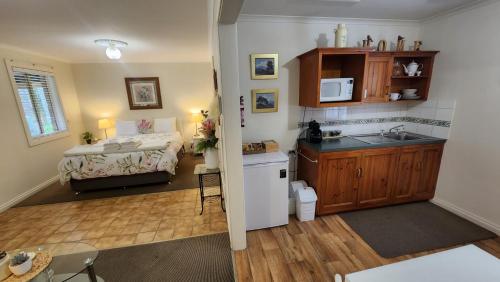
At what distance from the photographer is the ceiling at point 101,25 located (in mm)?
1960

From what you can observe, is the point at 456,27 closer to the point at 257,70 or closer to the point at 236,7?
the point at 257,70

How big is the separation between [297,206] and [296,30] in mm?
2145

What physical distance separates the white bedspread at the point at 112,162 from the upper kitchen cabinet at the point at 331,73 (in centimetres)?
252

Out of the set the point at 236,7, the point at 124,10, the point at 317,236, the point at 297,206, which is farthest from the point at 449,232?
the point at 124,10

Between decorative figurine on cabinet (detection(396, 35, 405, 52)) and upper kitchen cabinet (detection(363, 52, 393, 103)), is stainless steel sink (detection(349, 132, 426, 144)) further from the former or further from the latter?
decorative figurine on cabinet (detection(396, 35, 405, 52))

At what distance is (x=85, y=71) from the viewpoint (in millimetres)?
4809

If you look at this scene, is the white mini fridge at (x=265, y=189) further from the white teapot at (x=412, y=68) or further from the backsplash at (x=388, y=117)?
the white teapot at (x=412, y=68)

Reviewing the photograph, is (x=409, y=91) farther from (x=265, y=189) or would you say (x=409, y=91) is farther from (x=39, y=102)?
(x=39, y=102)

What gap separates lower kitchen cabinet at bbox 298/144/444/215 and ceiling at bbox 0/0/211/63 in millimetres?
2209

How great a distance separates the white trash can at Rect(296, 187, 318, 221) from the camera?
232 cm

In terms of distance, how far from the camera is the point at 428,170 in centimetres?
260

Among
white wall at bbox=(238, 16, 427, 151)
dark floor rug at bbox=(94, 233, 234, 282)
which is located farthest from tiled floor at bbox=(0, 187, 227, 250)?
white wall at bbox=(238, 16, 427, 151)

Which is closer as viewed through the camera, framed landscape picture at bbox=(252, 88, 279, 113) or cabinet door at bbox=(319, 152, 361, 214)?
cabinet door at bbox=(319, 152, 361, 214)

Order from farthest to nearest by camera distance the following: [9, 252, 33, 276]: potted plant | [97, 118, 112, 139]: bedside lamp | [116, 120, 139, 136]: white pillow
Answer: [116, 120, 139, 136]: white pillow → [97, 118, 112, 139]: bedside lamp → [9, 252, 33, 276]: potted plant
